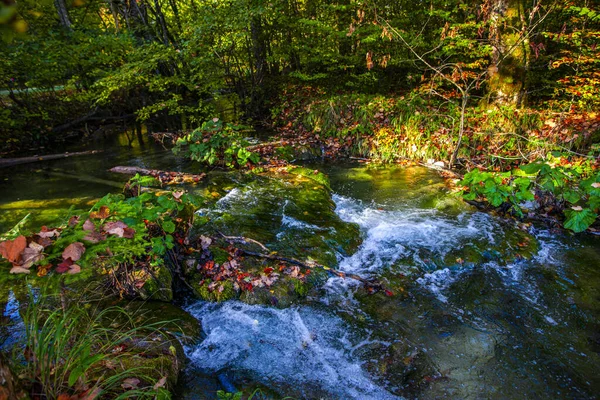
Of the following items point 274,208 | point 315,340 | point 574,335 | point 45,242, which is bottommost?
point 574,335

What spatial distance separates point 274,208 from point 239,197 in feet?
2.82

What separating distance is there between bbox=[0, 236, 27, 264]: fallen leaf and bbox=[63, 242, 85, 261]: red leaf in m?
0.20

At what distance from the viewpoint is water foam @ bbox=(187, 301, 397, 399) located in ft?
9.80

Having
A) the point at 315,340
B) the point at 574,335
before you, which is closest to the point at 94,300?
the point at 315,340

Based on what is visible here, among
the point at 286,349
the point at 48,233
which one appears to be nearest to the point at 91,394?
the point at 48,233

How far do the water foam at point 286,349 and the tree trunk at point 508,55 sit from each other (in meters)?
8.08

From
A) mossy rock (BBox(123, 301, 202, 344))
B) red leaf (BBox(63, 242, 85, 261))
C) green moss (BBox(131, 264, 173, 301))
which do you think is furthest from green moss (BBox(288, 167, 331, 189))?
red leaf (BBox(63, 242, 85, 261))

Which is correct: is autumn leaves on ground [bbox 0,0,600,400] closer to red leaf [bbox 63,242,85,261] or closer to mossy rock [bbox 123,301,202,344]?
red leaf [bbox 63,242,85,261]

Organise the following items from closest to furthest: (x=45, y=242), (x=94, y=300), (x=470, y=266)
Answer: (x=45, y=242) < (x=94, y=300) < (x=470, y=266)

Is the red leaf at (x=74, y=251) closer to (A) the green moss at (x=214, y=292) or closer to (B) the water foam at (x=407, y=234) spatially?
(A) the green moss at (x=214, y=292)

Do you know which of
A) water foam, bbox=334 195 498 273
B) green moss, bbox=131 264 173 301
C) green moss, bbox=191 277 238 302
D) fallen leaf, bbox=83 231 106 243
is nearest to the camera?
fallen leaf, bbox=83 231 106 243

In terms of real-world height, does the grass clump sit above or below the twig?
above

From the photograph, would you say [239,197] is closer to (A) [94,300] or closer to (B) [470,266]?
(A) [94,300]

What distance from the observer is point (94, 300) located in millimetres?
3420
